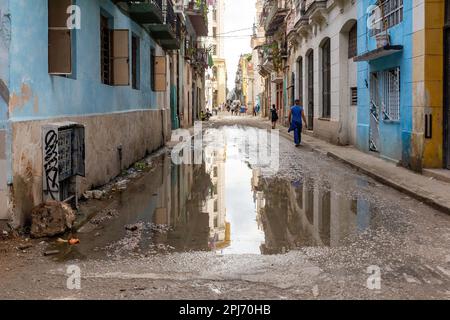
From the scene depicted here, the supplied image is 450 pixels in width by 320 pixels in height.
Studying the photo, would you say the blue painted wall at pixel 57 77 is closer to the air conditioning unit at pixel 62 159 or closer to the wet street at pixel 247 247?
the air conditioning unit at pixel 62 159

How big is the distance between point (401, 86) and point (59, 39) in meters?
7.97

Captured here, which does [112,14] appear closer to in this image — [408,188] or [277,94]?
[408,188]

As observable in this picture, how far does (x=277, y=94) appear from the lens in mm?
45938

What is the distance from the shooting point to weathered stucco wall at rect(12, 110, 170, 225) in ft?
22.2

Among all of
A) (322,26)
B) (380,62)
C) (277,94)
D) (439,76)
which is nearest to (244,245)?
(439,76)

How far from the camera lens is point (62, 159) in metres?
7.66

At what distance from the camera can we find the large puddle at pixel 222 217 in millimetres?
6477

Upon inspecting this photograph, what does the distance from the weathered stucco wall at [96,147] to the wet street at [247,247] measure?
0.61 m

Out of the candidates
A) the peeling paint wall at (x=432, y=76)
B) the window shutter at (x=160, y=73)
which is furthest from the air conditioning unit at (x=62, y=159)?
the window shutter at (x=160, y=73)

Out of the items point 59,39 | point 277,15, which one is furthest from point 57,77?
point 277,15

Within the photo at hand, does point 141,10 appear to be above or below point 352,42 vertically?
above

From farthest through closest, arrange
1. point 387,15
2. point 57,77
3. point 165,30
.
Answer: point 165,30 < point 387,15 < point 57,77

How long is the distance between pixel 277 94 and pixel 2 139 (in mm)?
40340

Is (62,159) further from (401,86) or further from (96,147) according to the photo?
(401,86)
